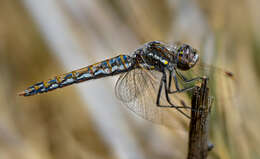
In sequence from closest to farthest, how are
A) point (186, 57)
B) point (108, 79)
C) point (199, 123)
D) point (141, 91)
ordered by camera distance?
point (199, 123), point (186, 57), point (141, 91), point (108, 79)

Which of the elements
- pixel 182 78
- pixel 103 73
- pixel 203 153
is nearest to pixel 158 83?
pixel 182 78

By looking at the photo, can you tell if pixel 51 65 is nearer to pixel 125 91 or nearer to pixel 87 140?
pixel 87 140

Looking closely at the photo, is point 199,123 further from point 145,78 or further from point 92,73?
point 92,73

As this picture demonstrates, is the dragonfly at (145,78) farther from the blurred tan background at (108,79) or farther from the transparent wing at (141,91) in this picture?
the blurred tan background at (108,79)

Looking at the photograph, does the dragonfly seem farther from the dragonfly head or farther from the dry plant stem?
the dry plant stem

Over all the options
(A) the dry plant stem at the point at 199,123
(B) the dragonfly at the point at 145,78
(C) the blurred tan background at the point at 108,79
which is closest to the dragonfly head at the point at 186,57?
(B) the dragonfly at the point at 145,78

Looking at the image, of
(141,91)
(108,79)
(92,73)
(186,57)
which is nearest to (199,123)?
(186,57)

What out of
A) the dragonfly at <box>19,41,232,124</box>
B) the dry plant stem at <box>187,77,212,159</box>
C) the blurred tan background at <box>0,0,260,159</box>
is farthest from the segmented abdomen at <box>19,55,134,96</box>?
the dry plant stem at <box>187,77,212,159</box>
